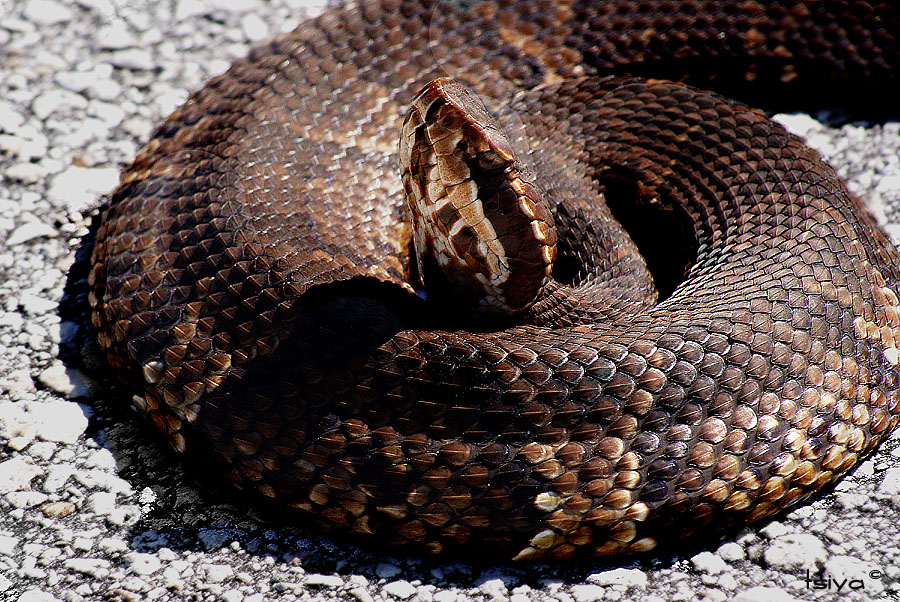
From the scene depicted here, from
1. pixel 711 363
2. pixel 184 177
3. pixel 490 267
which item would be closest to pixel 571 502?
pixel 711 363

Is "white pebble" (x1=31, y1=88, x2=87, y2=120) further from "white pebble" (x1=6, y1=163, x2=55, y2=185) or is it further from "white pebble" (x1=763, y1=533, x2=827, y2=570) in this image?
"white pebble" (x1=763, y1=533, x2=827, y2=570)

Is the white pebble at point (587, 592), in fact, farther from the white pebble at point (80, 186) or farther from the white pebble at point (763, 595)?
the white pebble at point (80, 186)

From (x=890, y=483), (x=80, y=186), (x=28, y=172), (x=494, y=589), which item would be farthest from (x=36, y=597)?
(x=890, y=483)

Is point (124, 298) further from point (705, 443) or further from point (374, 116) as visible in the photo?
point (705, 443)

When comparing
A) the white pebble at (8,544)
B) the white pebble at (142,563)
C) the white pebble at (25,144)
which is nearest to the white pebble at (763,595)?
the white pebble at (142,563)

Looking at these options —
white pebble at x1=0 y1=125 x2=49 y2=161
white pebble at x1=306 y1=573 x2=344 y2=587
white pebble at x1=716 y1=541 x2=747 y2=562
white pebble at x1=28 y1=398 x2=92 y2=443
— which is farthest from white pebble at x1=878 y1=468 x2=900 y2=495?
white pebble at x1=0 y1=125 x2=49 y2=161

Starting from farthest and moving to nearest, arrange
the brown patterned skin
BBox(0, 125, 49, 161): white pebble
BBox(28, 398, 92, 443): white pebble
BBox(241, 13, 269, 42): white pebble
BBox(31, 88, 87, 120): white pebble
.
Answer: BBox(241, 13, 269, 42): white pebble
BBox(31, 88, 87, 120): white pebble
BBox(0, 125, 49, 161): white pebble
BBox(28, 398, 92, 443): white pebble
the brown patterned skin
